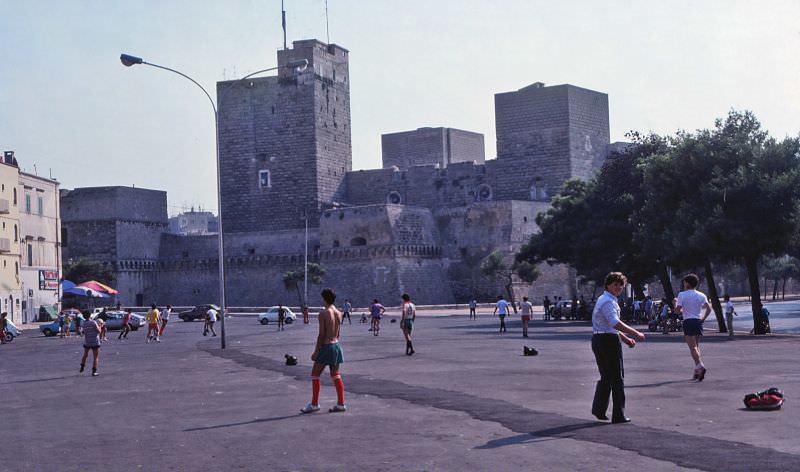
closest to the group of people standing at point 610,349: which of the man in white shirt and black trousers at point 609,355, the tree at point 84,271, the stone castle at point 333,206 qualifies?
the man in white shirt and black trousers at point 609,355

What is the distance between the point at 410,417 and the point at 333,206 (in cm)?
7200

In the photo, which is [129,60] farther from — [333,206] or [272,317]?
[333,206]

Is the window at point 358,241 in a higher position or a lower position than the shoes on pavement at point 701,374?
higher

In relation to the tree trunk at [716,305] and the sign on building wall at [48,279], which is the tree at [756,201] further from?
the sign on building wall at [48,279]

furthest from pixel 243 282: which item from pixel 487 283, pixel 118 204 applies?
pixel 487 283

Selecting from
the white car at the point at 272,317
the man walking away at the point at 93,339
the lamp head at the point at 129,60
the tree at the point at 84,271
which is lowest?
the white car at the point at 272,317

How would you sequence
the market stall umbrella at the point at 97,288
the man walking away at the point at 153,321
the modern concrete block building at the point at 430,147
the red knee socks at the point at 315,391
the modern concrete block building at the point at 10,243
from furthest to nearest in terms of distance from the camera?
the modern concrete block building at the point at 430,147 → the market stall umbrella at the point at 97,288 → the modern concrete block building at the point at 10,243 → the man walking away at the point at 153,321 → the red knee socks at the point at 315,391

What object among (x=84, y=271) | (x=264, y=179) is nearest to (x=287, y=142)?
(x=264, y=179)

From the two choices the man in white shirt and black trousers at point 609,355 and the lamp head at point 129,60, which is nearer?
the man in white shirt and black trousers at point 609,355

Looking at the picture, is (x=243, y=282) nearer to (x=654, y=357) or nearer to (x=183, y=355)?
(x=183, y=355)

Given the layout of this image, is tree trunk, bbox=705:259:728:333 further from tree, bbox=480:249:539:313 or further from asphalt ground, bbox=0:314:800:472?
tree, bbox=480:249:539:313

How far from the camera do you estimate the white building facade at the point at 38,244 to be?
6694 cm

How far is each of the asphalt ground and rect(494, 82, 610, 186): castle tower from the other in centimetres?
5677

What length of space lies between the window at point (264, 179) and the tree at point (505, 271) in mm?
17218
